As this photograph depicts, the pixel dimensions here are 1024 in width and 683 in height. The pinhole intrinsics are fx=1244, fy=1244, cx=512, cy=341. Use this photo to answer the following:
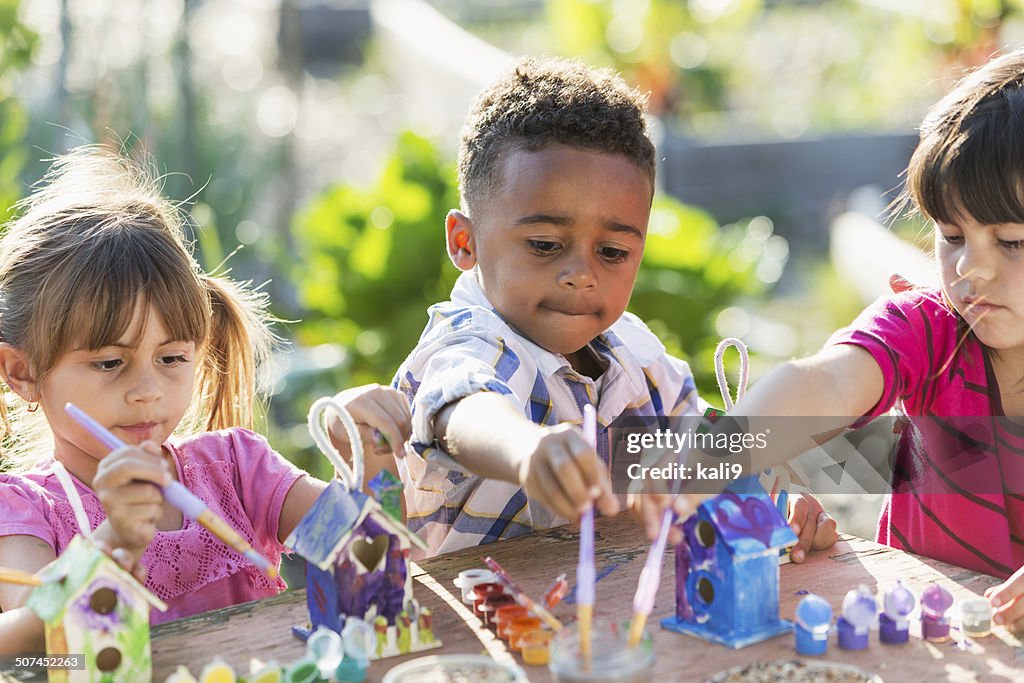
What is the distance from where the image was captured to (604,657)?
52.5 inches

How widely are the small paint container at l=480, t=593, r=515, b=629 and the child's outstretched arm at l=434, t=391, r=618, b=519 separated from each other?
0.16 metres

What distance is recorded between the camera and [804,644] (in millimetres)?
1503

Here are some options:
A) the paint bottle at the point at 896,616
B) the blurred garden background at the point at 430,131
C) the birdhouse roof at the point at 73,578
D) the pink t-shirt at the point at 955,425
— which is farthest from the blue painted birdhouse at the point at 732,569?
the blurred garden background at the point at 430,131

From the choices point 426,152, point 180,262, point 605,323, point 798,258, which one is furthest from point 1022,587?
point 798,258

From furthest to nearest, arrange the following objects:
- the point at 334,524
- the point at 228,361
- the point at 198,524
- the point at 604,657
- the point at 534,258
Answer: the point at 228,361 < the point at 534,258 < the point at 198,524 < the point at 334,524 < the point at 604,657

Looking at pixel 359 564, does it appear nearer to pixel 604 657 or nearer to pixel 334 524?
pixel 334 524

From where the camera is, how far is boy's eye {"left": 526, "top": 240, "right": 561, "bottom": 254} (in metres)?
2.13

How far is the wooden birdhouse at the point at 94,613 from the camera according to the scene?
1398mm

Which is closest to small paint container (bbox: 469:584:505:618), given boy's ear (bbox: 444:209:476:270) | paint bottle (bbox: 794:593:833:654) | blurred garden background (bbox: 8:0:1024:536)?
paint bottle (bbox: 794:593:833:654)

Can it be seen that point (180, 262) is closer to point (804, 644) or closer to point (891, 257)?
point (804, 644)

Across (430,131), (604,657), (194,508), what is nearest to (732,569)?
(604,657)

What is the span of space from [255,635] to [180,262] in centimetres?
71

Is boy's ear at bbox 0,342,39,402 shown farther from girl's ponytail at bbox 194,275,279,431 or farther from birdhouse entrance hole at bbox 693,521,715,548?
birdhouse entrance hole at bbox 693,521,715,548

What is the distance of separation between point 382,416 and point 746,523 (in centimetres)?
58
